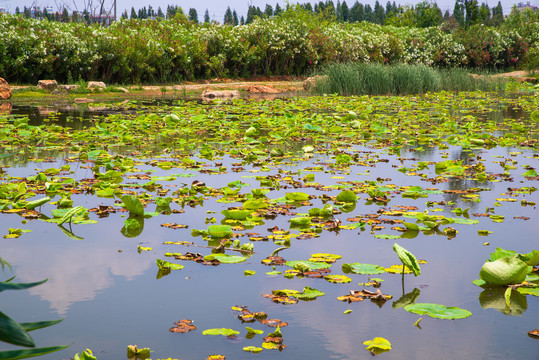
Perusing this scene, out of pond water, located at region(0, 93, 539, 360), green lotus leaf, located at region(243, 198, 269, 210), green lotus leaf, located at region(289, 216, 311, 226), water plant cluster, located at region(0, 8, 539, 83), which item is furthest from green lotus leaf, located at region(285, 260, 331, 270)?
water plant cluster, located at region(0, 8, 539, 83)

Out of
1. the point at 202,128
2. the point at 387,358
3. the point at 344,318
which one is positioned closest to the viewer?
the point at 387,358

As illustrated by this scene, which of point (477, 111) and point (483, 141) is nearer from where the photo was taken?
point (483, 141)

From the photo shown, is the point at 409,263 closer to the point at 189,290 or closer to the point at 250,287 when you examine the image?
the point at 250,287

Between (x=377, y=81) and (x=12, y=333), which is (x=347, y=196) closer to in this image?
(x=12, y=333)

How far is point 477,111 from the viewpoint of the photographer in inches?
464

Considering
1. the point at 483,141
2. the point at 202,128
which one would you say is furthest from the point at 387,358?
the point at 202,128

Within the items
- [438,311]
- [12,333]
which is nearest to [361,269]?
[438,311]

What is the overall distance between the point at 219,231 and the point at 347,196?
1.15 meters

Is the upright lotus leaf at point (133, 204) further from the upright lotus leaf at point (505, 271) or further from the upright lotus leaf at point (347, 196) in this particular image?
the upright lotus leaf at point (505, 271)

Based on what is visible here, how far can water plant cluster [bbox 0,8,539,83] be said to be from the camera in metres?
16.8

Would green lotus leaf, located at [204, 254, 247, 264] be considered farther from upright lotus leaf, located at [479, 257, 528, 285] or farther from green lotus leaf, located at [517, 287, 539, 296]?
green lotus leaf, located at [517, 287, 539, 296]

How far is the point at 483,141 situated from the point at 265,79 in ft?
55.0

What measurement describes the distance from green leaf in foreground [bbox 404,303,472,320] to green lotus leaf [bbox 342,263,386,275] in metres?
0.41

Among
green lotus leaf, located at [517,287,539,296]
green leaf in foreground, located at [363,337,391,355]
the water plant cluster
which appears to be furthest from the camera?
the water plant cluster
